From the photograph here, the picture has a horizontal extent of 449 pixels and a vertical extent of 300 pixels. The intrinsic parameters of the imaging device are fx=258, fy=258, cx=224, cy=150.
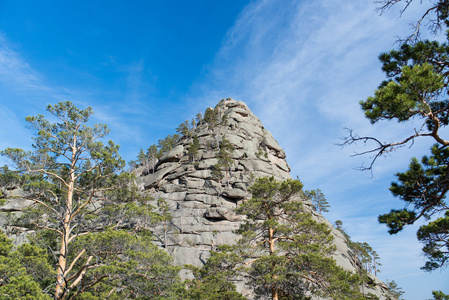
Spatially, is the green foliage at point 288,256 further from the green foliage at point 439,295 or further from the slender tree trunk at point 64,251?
the slender tree trunk at point 64,251

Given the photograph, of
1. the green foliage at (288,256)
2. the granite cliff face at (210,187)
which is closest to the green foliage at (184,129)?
the granite cliff face at (210,187)

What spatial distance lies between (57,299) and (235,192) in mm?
32074

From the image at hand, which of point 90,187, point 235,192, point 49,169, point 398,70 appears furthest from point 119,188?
point 235,192

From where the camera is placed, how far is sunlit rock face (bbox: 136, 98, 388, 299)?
33.0 metres

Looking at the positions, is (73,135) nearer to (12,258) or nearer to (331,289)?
(12,258)

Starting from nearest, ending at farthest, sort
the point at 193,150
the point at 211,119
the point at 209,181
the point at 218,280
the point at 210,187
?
the point at 218,280 → the point at 210,187 → the point at 209,181 → the point at 193,150 → the point at 211,119

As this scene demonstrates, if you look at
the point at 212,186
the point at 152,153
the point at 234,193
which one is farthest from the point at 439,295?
the point at 152,153

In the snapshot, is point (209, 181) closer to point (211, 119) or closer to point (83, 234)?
point (211, 119)

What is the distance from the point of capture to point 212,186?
141ft

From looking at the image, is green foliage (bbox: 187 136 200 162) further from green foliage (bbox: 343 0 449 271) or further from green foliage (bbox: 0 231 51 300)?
green foliage (bbox: 343 0 449 271)

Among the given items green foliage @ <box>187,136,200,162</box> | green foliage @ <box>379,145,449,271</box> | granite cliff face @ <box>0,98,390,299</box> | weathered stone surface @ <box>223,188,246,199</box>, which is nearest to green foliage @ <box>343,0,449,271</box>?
green foliage @ <box>379,145,449,271</box>

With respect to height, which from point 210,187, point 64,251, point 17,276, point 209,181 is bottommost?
point 17,276

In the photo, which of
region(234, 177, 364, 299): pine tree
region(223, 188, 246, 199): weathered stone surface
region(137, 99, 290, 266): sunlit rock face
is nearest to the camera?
region(234, 177, 364, 299): pine tree

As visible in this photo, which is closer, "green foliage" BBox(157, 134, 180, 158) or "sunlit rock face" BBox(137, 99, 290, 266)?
"sunlit rock face" BBox(137, 99, 290, 266)
